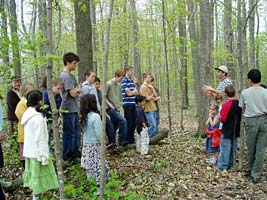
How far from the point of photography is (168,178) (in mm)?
5418

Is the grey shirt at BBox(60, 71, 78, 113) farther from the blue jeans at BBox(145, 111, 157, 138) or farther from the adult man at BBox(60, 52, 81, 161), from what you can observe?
the blue jeans at BBox(145, 111, 157, 138)

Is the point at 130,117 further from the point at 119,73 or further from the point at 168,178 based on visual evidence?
the point at 168,178

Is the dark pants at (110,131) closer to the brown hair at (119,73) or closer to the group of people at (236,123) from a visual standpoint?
the brown hair at (119,73)

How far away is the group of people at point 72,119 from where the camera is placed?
13.5ft

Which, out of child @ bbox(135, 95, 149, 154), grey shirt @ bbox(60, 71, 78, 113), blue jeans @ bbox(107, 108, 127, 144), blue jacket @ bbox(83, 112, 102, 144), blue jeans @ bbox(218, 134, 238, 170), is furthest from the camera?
blue jeans @ bbox(107, 108, 127, 144)

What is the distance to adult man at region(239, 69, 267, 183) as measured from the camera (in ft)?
18.0

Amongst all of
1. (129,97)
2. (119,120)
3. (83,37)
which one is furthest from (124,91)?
(83,37)

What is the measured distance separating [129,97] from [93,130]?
2453mm

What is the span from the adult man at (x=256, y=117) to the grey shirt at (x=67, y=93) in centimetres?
329

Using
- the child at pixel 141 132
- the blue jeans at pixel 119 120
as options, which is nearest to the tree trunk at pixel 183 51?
the child at pixel 141 132

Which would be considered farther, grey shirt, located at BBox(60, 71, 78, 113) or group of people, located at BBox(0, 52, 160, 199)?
grey shirt, located at BBox(60, 71, 78, 113)

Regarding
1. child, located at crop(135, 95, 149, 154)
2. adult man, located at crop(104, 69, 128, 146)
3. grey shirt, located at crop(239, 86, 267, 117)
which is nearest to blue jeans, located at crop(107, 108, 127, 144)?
adult man, located at crop(104, 69, 128, 146)

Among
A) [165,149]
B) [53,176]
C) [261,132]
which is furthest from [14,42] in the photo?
[261,132]

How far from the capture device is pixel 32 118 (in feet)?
13.4
